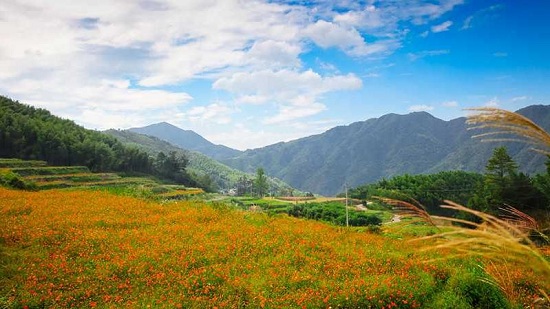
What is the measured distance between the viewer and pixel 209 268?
16.0 metres

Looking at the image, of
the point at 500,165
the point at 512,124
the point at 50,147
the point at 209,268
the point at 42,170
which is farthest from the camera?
the point at 50,147

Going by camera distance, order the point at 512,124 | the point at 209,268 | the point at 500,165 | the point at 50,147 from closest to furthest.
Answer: the point at 512,124, the point at 209,268, the point at 500,165, the point at 50,147

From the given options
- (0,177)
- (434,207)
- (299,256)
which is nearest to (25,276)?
(299,256)

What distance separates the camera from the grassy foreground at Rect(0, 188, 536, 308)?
12875 mm

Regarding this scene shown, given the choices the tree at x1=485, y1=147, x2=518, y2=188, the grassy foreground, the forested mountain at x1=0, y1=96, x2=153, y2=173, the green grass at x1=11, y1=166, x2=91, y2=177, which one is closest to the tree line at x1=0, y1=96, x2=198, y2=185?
the forested mountain at x1=0, y1=96, x2=153, y2=173

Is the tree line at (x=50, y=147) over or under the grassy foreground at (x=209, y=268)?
over

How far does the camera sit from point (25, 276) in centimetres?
1386

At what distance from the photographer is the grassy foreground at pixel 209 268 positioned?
42.2 ft

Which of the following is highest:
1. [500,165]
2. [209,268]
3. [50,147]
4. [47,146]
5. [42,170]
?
[47,146]

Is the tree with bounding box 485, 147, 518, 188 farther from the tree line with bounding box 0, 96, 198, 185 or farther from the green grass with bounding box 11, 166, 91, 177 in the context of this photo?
the tree line with bounding box 0, 96, 198, 185

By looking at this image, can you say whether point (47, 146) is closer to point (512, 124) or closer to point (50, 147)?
point (50, 147)

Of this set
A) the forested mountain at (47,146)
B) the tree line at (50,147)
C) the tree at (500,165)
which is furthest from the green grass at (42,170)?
the tree at (500,165)

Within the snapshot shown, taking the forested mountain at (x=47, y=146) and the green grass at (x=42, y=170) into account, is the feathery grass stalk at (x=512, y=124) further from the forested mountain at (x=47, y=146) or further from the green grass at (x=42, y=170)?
the forested mountain at (x=47, y=146)

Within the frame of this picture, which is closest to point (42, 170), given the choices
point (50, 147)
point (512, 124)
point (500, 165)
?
point (50, 147)
